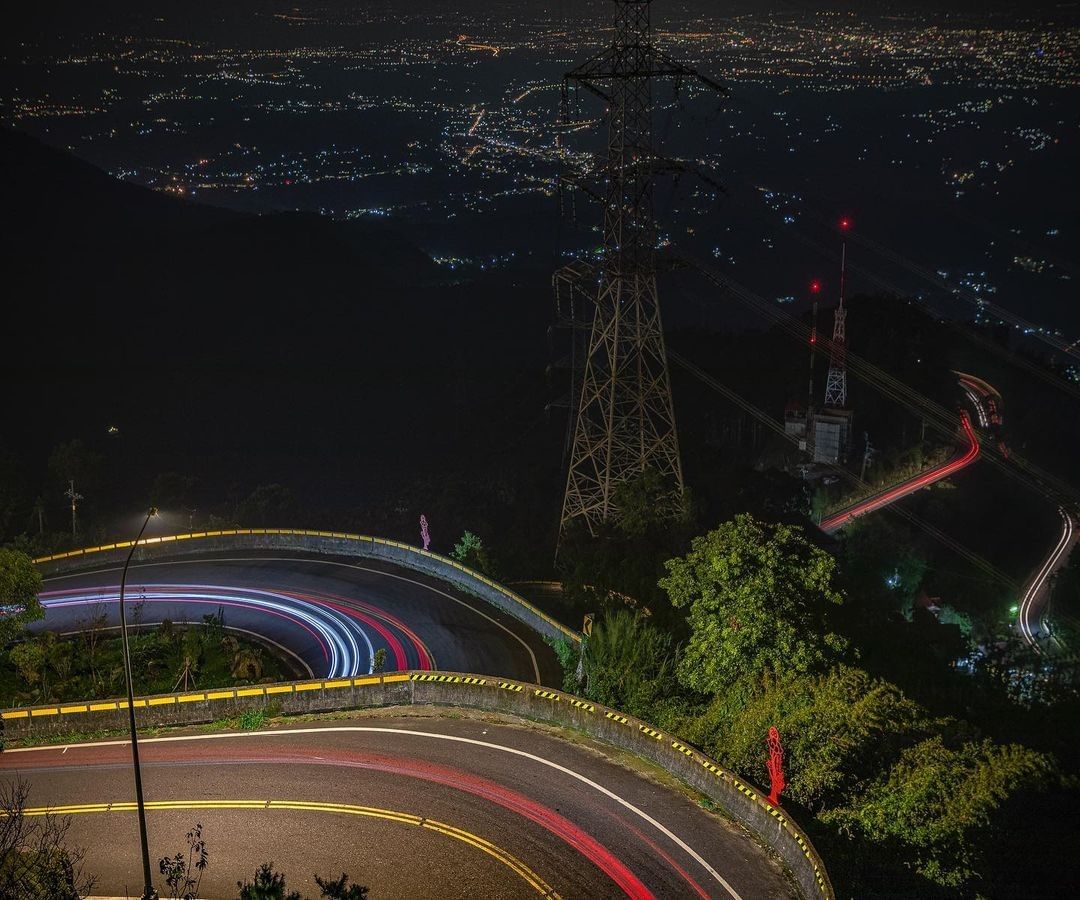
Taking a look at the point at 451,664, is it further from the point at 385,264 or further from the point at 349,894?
the point at 385,264

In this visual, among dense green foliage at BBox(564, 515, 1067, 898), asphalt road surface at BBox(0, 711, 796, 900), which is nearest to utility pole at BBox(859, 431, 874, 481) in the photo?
dense green foliage at BBox(564, 515, 1067, 898)

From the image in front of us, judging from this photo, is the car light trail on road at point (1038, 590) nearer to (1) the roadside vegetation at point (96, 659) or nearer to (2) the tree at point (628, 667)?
(2) the tree at point (628, 667)

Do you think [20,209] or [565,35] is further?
[565,35]

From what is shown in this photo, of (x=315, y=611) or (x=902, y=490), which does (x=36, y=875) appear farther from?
(x=902, y=490)

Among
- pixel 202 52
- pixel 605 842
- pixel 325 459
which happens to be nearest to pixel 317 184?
pixel 202 52

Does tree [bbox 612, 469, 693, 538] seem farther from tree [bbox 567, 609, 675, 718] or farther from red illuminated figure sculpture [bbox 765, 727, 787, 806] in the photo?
red illuminated figure sculpture [bbox 765, 727, 787, 806]

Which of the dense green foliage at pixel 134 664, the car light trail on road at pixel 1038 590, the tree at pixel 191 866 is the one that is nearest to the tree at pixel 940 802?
the tree at pixel 191 866
